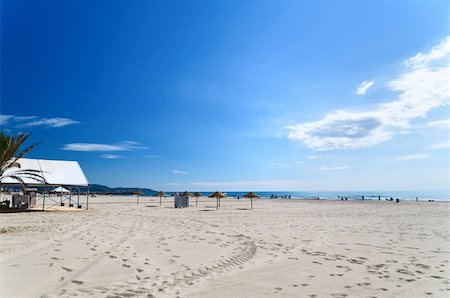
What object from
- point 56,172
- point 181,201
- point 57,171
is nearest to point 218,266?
point 56,172

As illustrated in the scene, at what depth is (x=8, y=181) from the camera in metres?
17.7

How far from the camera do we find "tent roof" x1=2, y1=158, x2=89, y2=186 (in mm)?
19203

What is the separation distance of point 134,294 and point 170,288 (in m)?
0.53

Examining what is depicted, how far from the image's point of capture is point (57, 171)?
20203 millimetres

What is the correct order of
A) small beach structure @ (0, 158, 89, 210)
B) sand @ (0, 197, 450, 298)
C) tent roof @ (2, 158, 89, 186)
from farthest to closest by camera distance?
1. tent roof @ (2, 158, 89, 186)
2. small beach structure @ (0, 158, 89, 210)
3. sand @ (0, 197, 450, 298)

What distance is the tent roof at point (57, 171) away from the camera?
19.2 metres

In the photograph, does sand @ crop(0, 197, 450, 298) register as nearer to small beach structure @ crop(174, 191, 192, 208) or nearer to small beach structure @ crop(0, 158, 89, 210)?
small beach structure @ crop(0, 158, 89, 210)

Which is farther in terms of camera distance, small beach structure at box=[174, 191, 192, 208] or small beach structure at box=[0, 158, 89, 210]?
small beach structure at box=[174, 191, 192, 208]

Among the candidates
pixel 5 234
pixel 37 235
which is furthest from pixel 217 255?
pixel 5 234

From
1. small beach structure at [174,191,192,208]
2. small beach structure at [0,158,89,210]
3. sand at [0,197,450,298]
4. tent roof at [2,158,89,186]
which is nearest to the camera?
sand at [0,197,450,298]

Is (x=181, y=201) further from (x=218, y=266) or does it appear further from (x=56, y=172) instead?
(x=218, y=266)

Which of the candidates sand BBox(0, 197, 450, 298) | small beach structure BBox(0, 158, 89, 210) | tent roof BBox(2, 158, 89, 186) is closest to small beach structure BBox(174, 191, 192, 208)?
small beach structure BBox(0, 158, 89, 210)

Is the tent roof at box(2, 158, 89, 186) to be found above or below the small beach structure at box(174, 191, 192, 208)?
above

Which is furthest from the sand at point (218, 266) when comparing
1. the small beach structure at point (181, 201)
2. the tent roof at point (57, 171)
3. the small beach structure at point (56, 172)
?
the small beach structure at point (181, 201)
